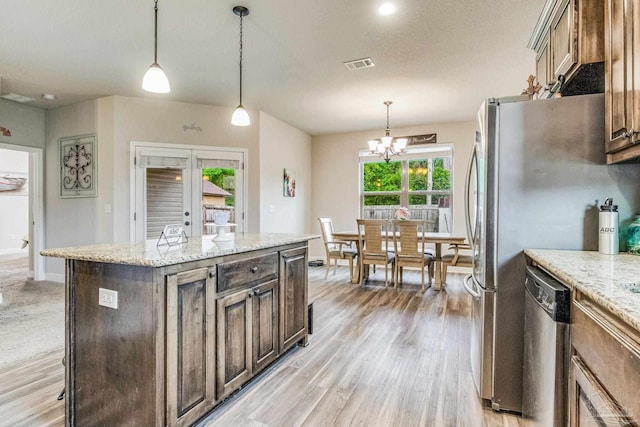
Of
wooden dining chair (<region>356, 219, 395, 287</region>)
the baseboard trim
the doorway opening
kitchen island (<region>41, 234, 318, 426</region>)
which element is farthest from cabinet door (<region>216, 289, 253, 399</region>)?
the doorway opening

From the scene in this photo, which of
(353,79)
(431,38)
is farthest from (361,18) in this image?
(353,79)

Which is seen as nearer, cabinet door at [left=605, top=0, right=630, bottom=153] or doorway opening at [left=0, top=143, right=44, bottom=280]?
cabinet door at [left=605, top=0, right=630, bottom=153]

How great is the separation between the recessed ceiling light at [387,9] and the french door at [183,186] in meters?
3.10

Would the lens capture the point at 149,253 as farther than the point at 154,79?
No

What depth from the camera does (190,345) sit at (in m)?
1.66

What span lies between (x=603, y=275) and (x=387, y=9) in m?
2.32

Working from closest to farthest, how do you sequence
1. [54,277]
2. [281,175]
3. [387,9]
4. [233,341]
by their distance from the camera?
[233,341]
[387,9]
[54,277]
[281,175]

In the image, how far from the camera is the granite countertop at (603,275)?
0.88 metres

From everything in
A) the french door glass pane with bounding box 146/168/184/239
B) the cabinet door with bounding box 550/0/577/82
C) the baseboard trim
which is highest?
the cabinet door with bounding box 550/0/577/82

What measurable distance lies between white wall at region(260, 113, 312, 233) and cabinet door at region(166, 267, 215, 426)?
355 cm

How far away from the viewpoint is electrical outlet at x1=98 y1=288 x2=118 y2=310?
1580mm

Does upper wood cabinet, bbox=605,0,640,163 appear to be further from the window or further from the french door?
the window

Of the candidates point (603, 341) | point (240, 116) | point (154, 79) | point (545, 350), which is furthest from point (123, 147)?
point (603, 341)

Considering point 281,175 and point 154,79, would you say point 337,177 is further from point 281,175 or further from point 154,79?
point 154,79
